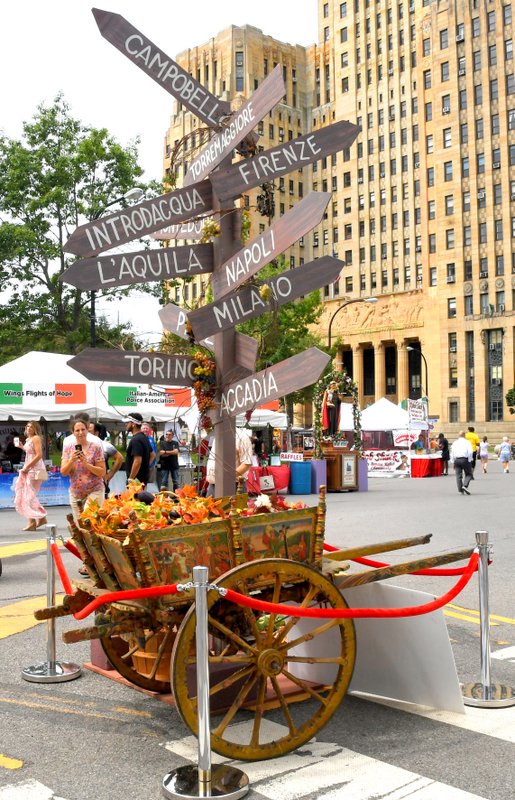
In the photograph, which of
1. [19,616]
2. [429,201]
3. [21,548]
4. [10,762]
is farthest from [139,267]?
[429,201]

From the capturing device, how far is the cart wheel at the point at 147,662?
16.5 ft

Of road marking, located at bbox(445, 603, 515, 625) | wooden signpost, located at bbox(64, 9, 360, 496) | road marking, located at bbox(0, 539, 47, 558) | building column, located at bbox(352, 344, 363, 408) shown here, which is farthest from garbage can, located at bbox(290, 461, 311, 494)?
building column, located at bbox(352, 344, 363, 408)

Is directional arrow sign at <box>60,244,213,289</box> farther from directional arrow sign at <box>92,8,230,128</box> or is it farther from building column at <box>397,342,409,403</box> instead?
building column at <box>397,342,409,403</box>

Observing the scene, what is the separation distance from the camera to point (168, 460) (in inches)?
746

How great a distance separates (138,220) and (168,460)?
13.8 m

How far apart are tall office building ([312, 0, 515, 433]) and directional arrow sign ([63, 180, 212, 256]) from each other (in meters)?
69.2

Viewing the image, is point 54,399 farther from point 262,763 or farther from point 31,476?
point 262,763

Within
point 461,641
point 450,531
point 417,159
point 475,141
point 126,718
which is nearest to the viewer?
point 126,718

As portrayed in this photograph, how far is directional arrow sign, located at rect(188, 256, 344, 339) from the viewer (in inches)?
216

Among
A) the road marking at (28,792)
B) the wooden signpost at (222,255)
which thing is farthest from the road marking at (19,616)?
the road marking at (28,792)

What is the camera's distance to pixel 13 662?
5992 millimetres

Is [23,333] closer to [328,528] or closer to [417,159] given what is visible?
[328,528]

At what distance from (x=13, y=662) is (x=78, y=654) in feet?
1.64

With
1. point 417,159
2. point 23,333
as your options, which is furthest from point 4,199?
point 417,159
